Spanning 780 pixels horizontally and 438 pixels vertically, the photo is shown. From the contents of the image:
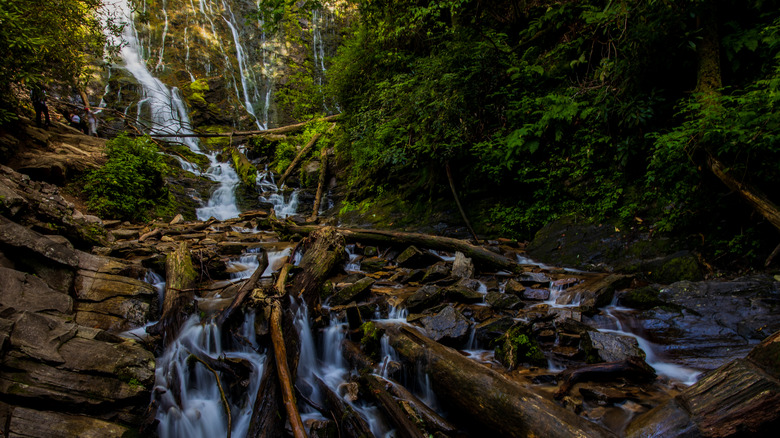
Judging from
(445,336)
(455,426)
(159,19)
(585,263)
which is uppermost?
(159,19)

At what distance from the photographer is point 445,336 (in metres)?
3.82

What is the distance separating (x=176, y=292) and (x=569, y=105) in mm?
7311

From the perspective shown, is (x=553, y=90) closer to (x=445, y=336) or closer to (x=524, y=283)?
(x=524, y=283)

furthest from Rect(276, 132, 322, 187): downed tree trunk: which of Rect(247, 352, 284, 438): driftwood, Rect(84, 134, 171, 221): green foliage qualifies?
Rect(247, 352, 284, 438): driftwood

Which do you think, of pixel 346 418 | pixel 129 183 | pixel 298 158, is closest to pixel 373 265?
pixel 346 418

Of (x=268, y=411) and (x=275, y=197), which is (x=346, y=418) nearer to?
(x=268, y=411)

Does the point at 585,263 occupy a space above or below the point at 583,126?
below

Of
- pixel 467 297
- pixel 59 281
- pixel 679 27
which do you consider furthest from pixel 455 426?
pixel 679 27

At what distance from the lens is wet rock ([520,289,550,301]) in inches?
187

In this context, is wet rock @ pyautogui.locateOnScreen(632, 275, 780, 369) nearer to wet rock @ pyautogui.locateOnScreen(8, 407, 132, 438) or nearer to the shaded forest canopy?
the shaded forest canopy

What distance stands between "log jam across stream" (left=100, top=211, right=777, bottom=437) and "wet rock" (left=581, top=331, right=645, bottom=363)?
0.01 meters

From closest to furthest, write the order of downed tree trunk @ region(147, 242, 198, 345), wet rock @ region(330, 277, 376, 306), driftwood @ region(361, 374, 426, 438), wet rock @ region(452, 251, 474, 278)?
1. driftwood @ region(361, 374, 426, 438)
2. downed tree trunk @ region(147, 242, 198, 345)
3. wet rock @ region(330, 277, 376, 306)
4. wet rock @ region(452, 251, 474, 278)

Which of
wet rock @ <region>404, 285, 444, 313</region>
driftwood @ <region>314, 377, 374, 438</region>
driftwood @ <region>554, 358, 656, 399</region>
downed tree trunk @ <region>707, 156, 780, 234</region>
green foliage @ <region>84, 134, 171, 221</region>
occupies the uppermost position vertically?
green foliage @ <region>84, 134, 171, 221</region>

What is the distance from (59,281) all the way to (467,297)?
5.33 meters
